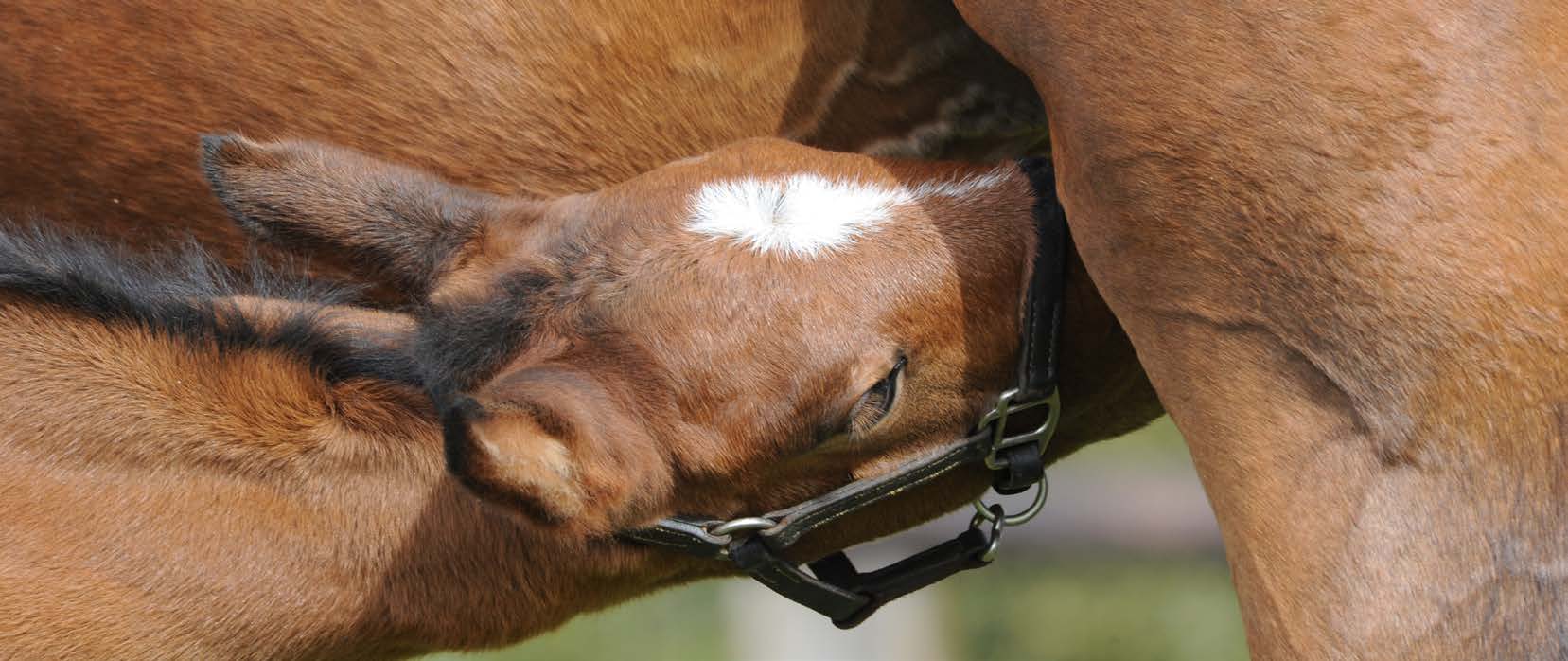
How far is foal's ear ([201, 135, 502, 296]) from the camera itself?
2.69 metres

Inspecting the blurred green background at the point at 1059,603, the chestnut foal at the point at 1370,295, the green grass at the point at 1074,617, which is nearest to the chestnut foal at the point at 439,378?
the chestnut foal at the point at 1370,295

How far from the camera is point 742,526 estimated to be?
105 inches

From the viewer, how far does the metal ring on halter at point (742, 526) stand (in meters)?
2.64

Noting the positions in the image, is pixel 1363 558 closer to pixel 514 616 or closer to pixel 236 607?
pixel 514 616

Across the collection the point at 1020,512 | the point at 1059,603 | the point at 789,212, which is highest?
the point at 789,212

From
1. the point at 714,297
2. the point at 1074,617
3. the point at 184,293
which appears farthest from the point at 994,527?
the point at 1074,617

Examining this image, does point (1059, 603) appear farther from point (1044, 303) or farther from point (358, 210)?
point (358, 210)

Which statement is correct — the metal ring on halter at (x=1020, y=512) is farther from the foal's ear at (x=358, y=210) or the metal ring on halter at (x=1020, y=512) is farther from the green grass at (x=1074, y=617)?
the green grass at (x=1074, y=617)

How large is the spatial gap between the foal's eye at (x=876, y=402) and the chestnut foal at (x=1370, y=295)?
0.59 metres

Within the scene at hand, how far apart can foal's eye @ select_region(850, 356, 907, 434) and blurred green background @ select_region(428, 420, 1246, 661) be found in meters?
2.08

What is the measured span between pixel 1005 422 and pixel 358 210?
1242 millimetres

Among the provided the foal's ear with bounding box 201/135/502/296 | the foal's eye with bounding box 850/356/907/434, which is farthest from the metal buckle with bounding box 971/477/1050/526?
the foal's ear with bounding box 201/135/502/296

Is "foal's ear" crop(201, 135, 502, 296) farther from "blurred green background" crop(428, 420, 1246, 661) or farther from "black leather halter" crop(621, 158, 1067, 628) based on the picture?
"blurred green background" crop(428, 420, 1246, 661)

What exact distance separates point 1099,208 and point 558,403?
89cm
